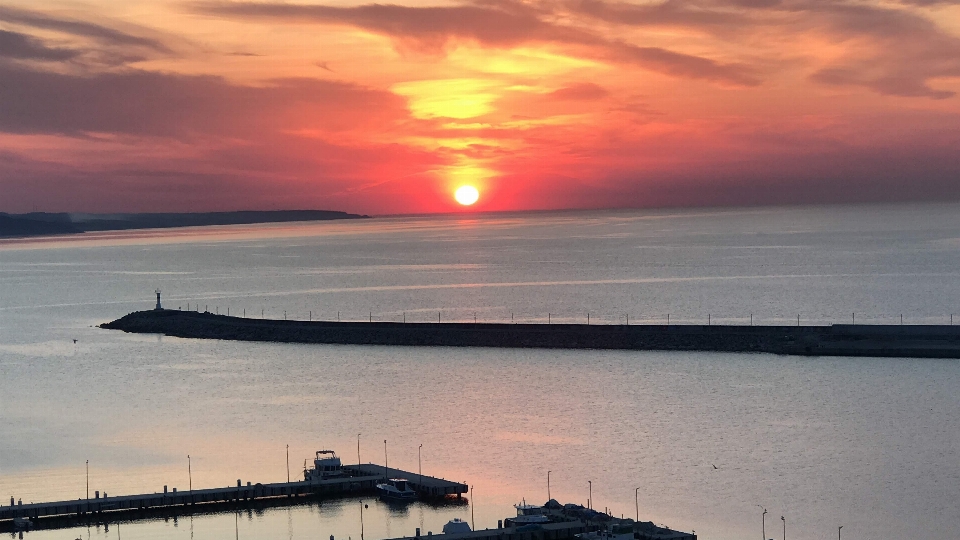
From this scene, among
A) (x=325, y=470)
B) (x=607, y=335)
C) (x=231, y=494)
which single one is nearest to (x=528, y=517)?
(x=325, y=470)

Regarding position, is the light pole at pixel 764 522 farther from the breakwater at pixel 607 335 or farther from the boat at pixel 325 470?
the breakwater at pixel 607 335

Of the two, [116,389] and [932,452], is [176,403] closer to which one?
[116,389]

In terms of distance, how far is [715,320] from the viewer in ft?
278

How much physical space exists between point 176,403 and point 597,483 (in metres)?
25.0

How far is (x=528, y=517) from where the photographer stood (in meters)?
32.0

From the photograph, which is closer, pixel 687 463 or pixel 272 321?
pixel 687 463

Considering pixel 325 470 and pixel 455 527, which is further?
pixel 325 470

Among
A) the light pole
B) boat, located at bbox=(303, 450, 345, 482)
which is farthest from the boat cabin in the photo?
the light pole

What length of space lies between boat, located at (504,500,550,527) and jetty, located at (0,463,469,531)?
385cm

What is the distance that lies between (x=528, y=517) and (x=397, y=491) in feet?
19.8

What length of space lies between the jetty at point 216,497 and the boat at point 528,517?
3853mm

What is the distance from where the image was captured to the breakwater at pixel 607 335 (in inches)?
2542

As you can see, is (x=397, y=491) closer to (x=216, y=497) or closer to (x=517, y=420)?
(x=216, y=497)

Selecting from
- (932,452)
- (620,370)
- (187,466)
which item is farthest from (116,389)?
(932,452)
